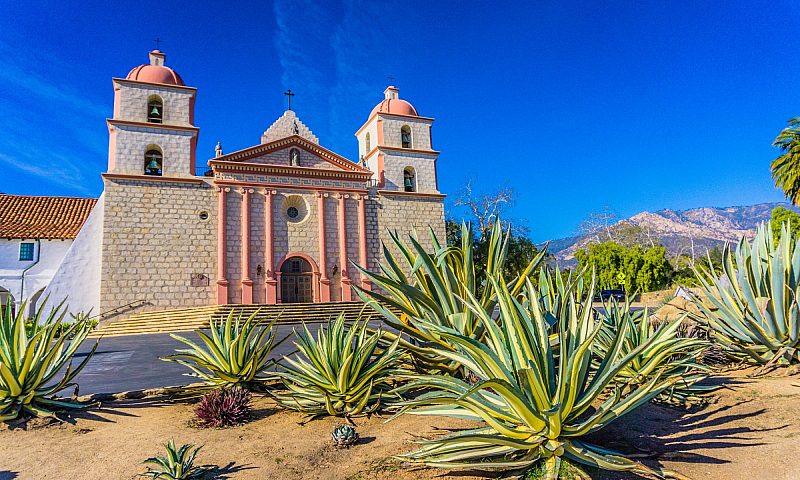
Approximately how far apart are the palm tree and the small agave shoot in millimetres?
27385

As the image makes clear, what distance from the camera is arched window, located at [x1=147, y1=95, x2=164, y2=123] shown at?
19.8m

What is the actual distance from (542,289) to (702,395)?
161cm

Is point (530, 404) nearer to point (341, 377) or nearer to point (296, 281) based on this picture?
point (341, 377)

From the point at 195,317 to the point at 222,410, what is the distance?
580 inches

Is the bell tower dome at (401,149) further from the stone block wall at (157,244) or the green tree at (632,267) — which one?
the green tree at (632,267)

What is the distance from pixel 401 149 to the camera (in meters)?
23.3

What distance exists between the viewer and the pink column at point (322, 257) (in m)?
21.0

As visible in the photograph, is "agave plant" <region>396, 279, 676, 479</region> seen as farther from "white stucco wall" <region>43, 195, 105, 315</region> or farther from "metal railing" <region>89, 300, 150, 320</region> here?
"white stucco wall" <region>43, 195, 105, 315</region>

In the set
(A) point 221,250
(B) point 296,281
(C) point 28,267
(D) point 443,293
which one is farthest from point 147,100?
(D) point 443,293

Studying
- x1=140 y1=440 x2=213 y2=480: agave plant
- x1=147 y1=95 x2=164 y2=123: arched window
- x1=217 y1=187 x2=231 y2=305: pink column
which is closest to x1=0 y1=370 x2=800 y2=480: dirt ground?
x1=140 y1=440 x2=213 y2=480: agave plant

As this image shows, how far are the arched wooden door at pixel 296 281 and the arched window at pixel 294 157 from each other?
172 inches

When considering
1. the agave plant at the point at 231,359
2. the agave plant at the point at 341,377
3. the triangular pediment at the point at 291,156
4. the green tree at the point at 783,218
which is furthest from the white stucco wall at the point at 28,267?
the green tree at the point at 783,218

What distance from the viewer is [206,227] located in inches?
782

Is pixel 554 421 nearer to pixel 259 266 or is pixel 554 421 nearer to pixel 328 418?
pixel 328 418
